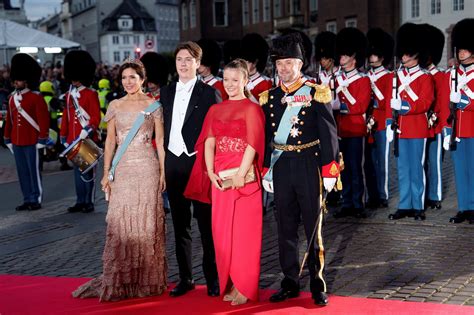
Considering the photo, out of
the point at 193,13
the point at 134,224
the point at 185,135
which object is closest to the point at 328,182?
the point at 185,135

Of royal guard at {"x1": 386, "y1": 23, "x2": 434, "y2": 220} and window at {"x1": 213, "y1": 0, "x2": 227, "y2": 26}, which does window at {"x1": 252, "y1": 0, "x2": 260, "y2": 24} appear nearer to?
window at {"x1": 213, "y1": 0, "x2": 227, "y2": 26}

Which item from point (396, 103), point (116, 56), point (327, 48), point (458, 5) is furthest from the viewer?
point (116, 56)

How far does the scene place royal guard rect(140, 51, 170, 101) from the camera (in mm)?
9391

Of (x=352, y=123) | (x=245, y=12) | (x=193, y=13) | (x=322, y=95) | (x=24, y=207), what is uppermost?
(x=193, y=13)

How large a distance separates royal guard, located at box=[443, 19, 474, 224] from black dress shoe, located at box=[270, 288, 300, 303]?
138 inches

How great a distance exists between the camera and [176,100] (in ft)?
20.5

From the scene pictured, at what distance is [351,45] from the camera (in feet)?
32.1

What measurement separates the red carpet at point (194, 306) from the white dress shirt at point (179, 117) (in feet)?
3.74

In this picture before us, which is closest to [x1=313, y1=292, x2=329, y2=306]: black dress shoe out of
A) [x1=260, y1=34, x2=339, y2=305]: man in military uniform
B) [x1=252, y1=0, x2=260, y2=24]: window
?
[x1=260, y1=34, x2=339, y2=305]: man in military uniform

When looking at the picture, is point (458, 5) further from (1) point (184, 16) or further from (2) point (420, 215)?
(1) point (184, 16)

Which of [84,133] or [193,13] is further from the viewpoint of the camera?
[193,13]

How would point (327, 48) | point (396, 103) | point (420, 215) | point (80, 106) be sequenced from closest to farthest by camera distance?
point (396, 103) < point (420, 215) < point (80, 106) < point (327, 48)

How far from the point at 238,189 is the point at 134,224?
0.94 meters

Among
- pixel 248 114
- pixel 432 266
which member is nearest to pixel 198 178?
pixel 248 114
